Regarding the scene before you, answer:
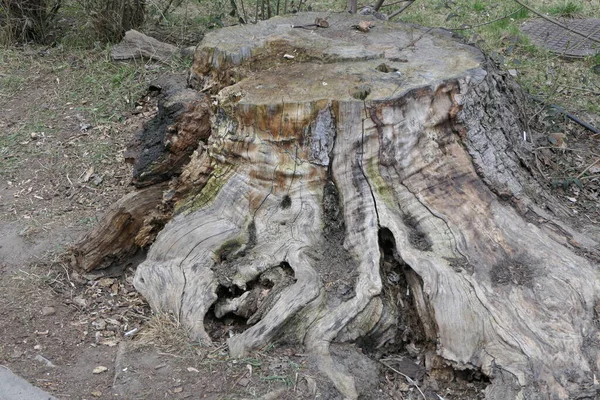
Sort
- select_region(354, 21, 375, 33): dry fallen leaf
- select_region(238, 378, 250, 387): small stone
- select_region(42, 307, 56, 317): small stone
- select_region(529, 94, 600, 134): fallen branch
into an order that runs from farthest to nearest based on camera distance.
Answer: select_region(529, 94, 600, 134): fallen branch < select_region(354, 21, 375, 33): dry fallen leaf < select_region(42, 307, 56, 317): small stone < select_region(238, 378, 250, 387): small stone

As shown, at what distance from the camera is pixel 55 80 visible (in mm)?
5836

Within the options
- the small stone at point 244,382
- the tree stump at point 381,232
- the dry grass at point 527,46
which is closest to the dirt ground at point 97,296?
the small stone at point 244,382

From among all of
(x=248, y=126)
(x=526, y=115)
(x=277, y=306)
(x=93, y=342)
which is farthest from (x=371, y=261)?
(x=526, y=115)

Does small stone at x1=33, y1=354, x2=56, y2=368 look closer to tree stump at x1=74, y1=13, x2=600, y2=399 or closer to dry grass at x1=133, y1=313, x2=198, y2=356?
dry grass at x1=133, y1=313, x2=198, y2=356

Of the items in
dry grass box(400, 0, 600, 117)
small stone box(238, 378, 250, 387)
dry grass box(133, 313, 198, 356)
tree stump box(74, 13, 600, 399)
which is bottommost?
dry grass box(400, 0, 600, 117)

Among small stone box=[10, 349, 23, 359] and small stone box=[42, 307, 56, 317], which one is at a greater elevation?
small stone box=[10, 349, 23, 359]

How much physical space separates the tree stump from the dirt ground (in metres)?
0.12

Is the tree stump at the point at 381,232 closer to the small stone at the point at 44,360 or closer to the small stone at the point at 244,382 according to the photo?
the small stone at the point at 244,382

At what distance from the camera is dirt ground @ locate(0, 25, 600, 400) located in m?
2.77

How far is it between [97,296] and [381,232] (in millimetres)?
1420

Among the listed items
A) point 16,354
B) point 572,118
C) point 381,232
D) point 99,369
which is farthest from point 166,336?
point 572,118

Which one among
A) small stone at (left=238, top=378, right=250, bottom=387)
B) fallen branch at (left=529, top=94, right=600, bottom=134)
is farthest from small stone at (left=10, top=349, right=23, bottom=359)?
fallen branch at (left=529, top=94, right=600, bottom=134)

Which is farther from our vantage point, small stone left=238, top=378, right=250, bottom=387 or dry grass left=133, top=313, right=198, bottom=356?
dry grass left=133, top=313, right=198, bottom=356

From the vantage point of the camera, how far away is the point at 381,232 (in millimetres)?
3123
